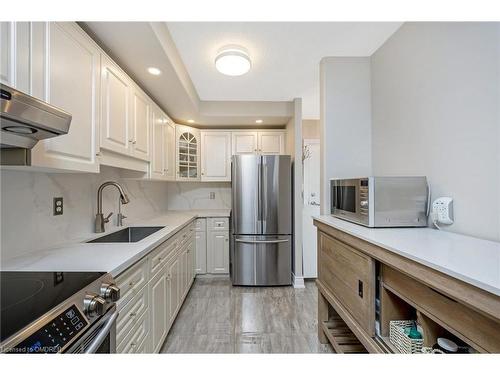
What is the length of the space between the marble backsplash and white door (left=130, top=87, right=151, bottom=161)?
1.59 meters

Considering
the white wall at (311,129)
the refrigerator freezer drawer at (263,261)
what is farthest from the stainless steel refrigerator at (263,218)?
the white wall at (311,129)

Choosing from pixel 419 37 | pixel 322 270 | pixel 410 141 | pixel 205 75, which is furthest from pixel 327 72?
pixel 322 270

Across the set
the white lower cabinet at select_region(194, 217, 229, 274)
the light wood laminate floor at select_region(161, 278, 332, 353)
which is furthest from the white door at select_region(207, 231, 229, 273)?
the light wood laminate floor at select_region(161, 278, 332, 353)

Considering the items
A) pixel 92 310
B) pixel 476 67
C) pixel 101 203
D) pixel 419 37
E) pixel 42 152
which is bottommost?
pixel 92 310

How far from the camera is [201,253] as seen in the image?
123 inches

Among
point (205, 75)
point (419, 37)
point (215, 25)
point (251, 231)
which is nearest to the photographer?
point (419, 37)

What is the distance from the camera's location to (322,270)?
1.71 m

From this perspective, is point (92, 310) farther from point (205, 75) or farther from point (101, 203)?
point (205, 75)

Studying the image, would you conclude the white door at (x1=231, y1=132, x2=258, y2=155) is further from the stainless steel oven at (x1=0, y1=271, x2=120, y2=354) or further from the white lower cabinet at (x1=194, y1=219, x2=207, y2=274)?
the stainless steel oven at (x1=0, y1=271, x2=120, y2=354)

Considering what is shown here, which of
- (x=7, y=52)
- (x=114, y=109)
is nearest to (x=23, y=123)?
(x=7, y=52)

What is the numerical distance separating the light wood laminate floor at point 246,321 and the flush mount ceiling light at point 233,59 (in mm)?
2271

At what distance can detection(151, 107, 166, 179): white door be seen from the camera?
2310 mm

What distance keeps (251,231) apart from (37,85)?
2394 millimetres
